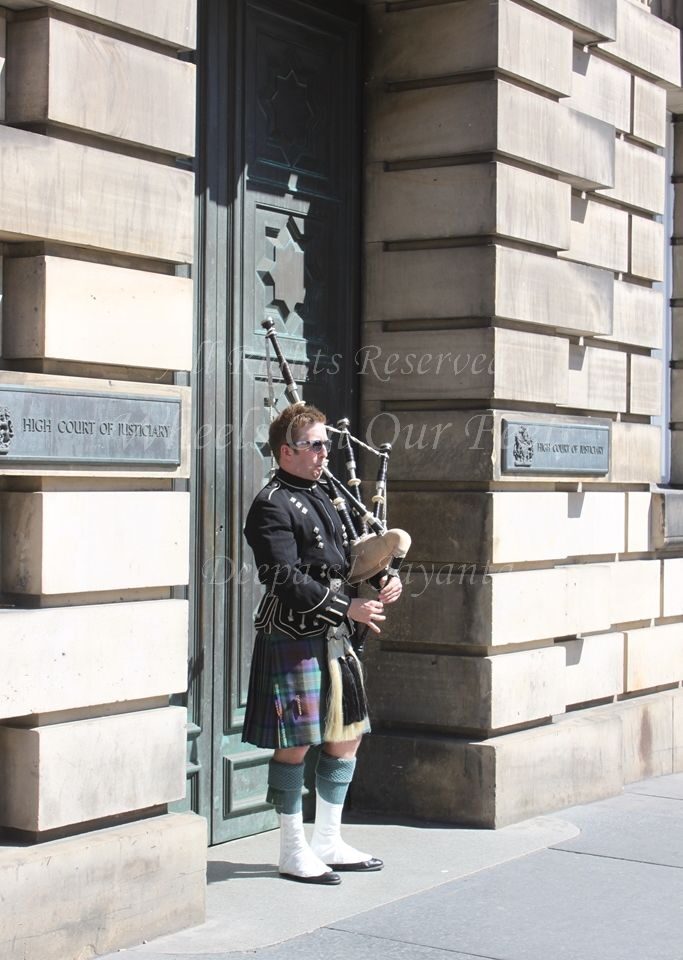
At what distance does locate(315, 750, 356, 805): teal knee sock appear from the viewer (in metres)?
6.95

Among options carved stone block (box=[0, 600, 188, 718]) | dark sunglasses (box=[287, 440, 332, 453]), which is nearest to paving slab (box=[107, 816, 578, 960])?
carved stone block (box=[0, 600, 188, 718])

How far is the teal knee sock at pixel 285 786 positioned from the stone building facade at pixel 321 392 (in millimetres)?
569

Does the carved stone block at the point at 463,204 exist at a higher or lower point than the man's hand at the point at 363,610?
higher

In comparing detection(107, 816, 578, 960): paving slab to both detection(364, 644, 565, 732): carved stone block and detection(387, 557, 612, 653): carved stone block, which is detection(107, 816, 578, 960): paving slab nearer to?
detection(364, 644, 565, 732): carved stone block

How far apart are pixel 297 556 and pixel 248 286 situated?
1.73 metres

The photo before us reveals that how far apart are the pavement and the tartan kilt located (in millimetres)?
675

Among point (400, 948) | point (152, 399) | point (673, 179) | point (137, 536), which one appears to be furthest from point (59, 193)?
point (673, 179)

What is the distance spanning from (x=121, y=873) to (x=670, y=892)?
8.21ft

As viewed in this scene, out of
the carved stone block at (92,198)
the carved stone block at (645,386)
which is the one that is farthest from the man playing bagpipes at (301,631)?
the carved stone block at (645,386)

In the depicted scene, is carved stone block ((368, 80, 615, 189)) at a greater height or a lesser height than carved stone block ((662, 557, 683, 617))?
greater

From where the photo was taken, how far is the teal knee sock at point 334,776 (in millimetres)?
6953

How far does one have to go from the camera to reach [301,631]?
6.66 m

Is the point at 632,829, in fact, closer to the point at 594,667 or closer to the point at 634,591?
the point at 594,667

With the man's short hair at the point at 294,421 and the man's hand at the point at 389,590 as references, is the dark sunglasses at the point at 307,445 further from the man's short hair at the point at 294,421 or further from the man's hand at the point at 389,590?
the man's hand at the point at 389,590
